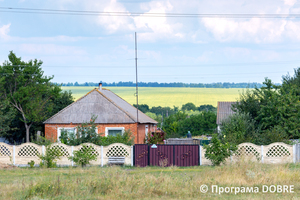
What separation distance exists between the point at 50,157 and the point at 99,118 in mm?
8123

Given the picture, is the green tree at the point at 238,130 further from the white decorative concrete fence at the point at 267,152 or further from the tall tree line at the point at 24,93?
the tall tree line at the point at 24,93

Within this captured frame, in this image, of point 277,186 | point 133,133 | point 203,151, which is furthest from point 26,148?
point 277,186

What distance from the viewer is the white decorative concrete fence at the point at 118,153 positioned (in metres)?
19.6

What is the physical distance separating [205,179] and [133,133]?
15.2 m

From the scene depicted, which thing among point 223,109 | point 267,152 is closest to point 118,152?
point 267,152

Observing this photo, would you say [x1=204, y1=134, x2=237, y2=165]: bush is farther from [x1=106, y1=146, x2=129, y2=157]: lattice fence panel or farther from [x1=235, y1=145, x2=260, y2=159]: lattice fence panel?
[x1=106, y1=146, x2=129, y2=157]: lattice fence panel

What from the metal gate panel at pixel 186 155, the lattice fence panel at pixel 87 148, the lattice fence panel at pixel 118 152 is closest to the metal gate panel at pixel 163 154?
the metal gate panel at pixel 186 155

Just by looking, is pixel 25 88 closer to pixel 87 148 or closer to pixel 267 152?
pixel 87 148

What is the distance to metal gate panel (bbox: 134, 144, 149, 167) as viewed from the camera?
20.0 m

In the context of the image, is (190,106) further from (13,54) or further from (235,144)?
(235,144)

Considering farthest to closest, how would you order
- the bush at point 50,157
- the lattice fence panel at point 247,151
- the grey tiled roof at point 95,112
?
the grey tiled roof at point 95,112 → the lattice fence panel at point 247,151 → the bush at point 50,157

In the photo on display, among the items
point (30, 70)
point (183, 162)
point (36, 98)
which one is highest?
point (30, 70)

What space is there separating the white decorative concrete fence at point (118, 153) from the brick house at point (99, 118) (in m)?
5.20

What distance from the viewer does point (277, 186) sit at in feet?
36.1
